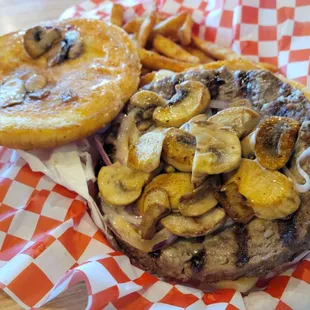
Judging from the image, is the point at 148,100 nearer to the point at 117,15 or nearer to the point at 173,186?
the point at 173,186

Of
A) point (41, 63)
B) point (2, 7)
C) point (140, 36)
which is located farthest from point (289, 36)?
point (2, 7)

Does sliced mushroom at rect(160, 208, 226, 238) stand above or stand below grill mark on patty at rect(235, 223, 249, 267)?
above

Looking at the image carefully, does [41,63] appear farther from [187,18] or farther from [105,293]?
[105,293]

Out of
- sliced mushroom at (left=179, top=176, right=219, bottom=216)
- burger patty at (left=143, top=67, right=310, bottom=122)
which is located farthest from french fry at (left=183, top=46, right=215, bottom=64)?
sliced mushroom at (left=179, top=176, right=219, bottom=216)

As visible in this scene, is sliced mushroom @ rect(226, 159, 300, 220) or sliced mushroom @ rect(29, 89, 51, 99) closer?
sliced mushroom @ rect(226, 159, 300, 220)

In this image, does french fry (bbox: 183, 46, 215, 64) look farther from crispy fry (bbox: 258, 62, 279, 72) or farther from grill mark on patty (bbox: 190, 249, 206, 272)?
grill mark on patty (bbox: 190, 249, 206, 272)
